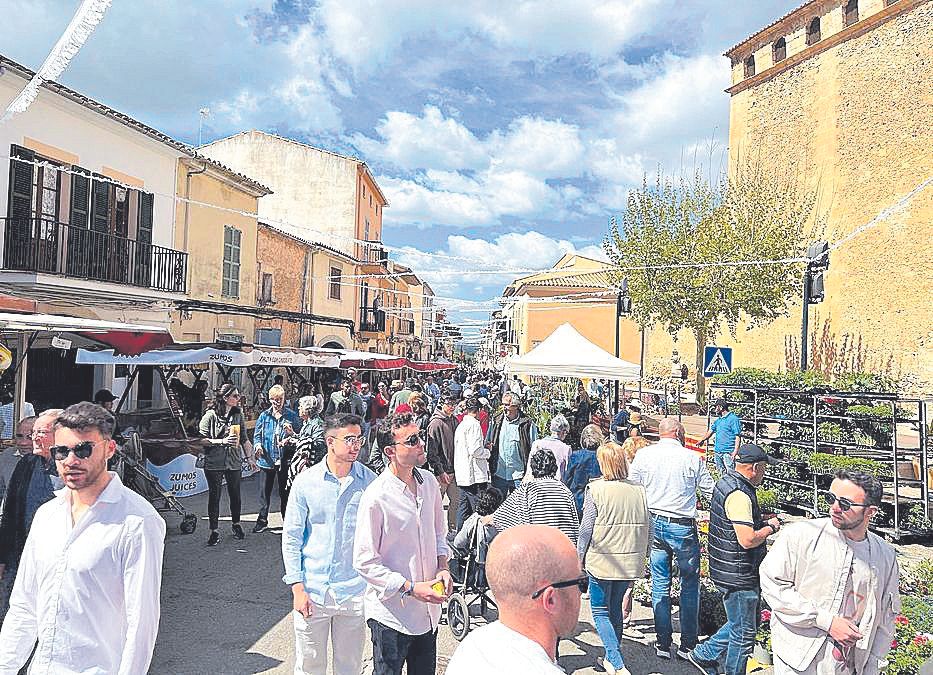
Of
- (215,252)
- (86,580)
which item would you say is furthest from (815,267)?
(215,252)

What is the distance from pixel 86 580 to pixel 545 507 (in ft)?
10.3

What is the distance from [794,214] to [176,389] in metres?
22.0

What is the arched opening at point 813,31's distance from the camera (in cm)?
2716

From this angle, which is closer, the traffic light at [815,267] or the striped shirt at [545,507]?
the striped shirt at [545,507]

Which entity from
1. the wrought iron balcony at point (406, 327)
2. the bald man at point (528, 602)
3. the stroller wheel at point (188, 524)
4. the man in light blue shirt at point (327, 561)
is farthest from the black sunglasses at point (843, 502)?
the wrought iron balcony at point (406, 327)

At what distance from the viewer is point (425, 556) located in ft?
11.7

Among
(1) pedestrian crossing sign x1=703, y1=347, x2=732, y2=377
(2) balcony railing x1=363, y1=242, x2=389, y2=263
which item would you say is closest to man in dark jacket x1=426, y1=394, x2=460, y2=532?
(1) pedestrian crossing sign x1=703, y1=347, x2=732, y2=377

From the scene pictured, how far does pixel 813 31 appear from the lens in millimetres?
27469

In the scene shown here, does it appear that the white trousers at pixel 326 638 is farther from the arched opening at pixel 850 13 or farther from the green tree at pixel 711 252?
the arched opening at pixel 850 13

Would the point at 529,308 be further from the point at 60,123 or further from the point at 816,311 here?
the point at 60,123

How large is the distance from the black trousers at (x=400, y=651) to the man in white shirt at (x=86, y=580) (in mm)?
1171

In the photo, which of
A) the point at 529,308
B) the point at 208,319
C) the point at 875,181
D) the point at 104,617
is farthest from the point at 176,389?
the point at 529,308

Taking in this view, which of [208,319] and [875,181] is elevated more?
[875,181]

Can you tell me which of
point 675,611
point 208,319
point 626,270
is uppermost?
point 626,270
